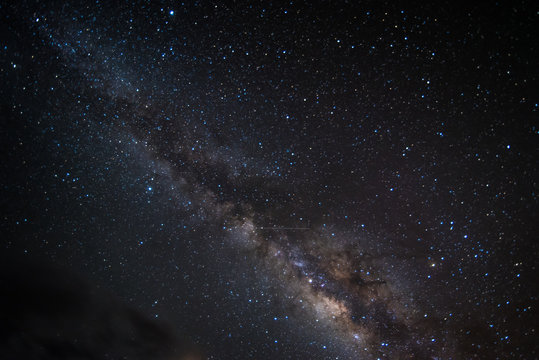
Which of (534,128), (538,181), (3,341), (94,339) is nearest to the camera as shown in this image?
(534,128)

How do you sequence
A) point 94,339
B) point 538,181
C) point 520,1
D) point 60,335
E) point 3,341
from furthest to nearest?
point 3,341 → point 60,335 → point 94,339 → point 538,181 → point 520,1

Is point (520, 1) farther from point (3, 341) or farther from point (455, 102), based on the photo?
point (3, 341)

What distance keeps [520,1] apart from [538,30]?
0.33m

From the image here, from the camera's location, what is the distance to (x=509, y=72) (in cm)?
240

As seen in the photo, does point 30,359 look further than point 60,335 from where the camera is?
Yes

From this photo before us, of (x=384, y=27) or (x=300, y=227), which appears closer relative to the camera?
(x=384, y=27)

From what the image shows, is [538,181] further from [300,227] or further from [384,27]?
[300,227]

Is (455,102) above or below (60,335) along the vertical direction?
above

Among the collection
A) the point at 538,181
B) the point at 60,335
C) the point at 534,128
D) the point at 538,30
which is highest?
the point at 538,30

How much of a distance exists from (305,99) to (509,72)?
2042 millimetres

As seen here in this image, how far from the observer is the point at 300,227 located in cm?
361

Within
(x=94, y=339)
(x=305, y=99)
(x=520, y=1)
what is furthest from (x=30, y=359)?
(x=520, y=1)

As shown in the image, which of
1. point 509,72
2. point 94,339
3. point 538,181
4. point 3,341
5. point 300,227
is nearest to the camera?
point 509,72

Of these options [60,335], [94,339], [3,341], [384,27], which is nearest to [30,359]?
[3,341]
